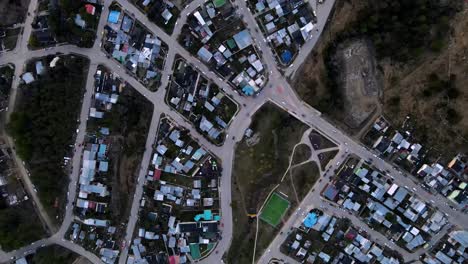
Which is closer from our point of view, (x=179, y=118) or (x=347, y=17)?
(x=347, y=17)

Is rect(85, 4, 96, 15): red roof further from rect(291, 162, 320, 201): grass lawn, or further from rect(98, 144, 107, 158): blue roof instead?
rect(291, 162, 320, 201): grass lawn

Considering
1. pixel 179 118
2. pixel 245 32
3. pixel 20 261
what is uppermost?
pixel 245 32

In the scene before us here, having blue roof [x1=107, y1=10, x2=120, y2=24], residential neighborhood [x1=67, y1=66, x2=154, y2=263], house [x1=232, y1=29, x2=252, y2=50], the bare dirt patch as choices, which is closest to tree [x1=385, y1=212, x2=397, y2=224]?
the bare dirt patch

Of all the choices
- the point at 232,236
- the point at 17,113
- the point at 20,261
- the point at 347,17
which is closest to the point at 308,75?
the point at 347,17

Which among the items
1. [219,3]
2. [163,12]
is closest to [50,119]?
[163,12]

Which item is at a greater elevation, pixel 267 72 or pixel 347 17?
pixel 347 17

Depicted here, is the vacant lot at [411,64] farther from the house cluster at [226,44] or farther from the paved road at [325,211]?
the paved road at [325,211]

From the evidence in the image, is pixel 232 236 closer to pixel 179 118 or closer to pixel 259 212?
pixel 259 212

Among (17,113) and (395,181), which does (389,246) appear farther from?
(17,113)

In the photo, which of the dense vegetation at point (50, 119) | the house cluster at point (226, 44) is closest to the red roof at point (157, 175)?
the dense vegetation at point (50, 119)
